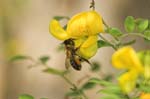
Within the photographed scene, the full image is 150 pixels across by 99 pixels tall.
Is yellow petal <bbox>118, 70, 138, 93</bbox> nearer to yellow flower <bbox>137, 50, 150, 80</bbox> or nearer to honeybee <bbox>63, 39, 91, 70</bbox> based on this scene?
yellow flower <bbox>137, 50, 150, 80</bbox>

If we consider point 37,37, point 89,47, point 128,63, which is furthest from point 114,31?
point 37,37

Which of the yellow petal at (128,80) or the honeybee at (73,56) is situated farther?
the honeybee at (73,56)

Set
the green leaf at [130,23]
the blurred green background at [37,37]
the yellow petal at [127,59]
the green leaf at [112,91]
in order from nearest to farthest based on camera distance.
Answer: the yellow petal at [127,59], the green leaf at [112,91], the green leaf at [130,23], the blurred green background at [37,37]

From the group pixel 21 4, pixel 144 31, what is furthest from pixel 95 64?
pixel 21 4

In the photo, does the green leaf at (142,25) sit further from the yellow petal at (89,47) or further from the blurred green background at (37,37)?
the blurred green background at (37,37)

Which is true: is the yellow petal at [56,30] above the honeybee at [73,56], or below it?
above

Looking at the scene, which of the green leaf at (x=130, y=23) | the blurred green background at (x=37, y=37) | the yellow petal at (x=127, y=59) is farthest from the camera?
the blurred green background at (x=37, y=37)

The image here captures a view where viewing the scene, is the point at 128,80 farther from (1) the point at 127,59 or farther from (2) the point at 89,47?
(2) the point at 89,47

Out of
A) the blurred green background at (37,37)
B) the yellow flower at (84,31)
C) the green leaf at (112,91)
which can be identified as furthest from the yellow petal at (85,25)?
the blurred green background at (37,37)
